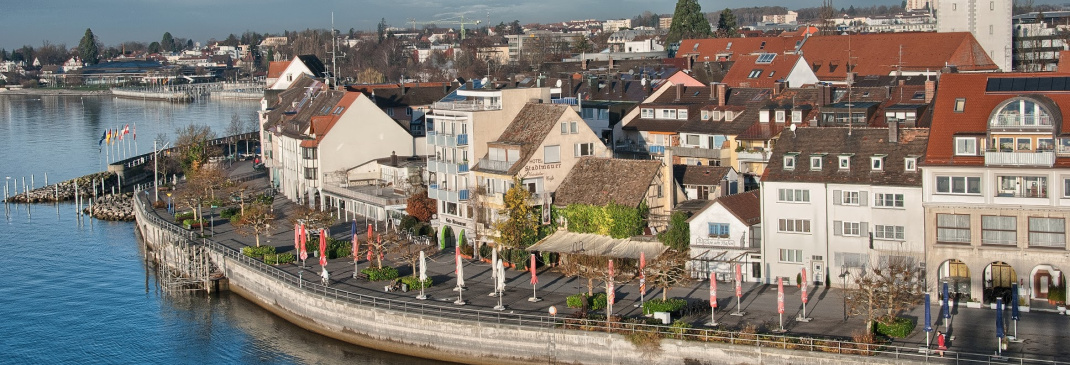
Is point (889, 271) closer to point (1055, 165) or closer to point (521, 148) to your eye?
point (1055, 165)

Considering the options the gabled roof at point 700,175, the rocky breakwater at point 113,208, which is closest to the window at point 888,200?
the gabled roof at point 700,175

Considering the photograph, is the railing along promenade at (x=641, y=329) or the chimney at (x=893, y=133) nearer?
the railing along promenade at (x=641, y=329)

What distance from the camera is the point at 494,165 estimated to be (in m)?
48.4

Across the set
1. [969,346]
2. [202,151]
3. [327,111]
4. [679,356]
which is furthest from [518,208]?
[202,151]

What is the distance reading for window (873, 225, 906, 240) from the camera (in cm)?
3844

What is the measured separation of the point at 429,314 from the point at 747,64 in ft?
145

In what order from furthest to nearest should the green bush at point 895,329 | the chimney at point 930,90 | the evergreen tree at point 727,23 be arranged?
the evergreen tree at point 727,23 → the chimney at point 930,90 → the green bush at point 895,329

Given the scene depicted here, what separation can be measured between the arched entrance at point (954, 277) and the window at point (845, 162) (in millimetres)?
4492

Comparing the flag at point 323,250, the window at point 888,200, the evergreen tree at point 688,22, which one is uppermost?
the evergreen tree at point 688,22

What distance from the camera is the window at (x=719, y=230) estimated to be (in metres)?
41.6

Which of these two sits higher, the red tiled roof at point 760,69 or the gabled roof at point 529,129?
the red tiled roof at point 760,69

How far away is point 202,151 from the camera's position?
272ft

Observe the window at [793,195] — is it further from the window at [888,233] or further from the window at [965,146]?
the window at [965,146]

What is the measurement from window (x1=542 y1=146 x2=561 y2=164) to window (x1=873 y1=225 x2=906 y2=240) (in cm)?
1337
